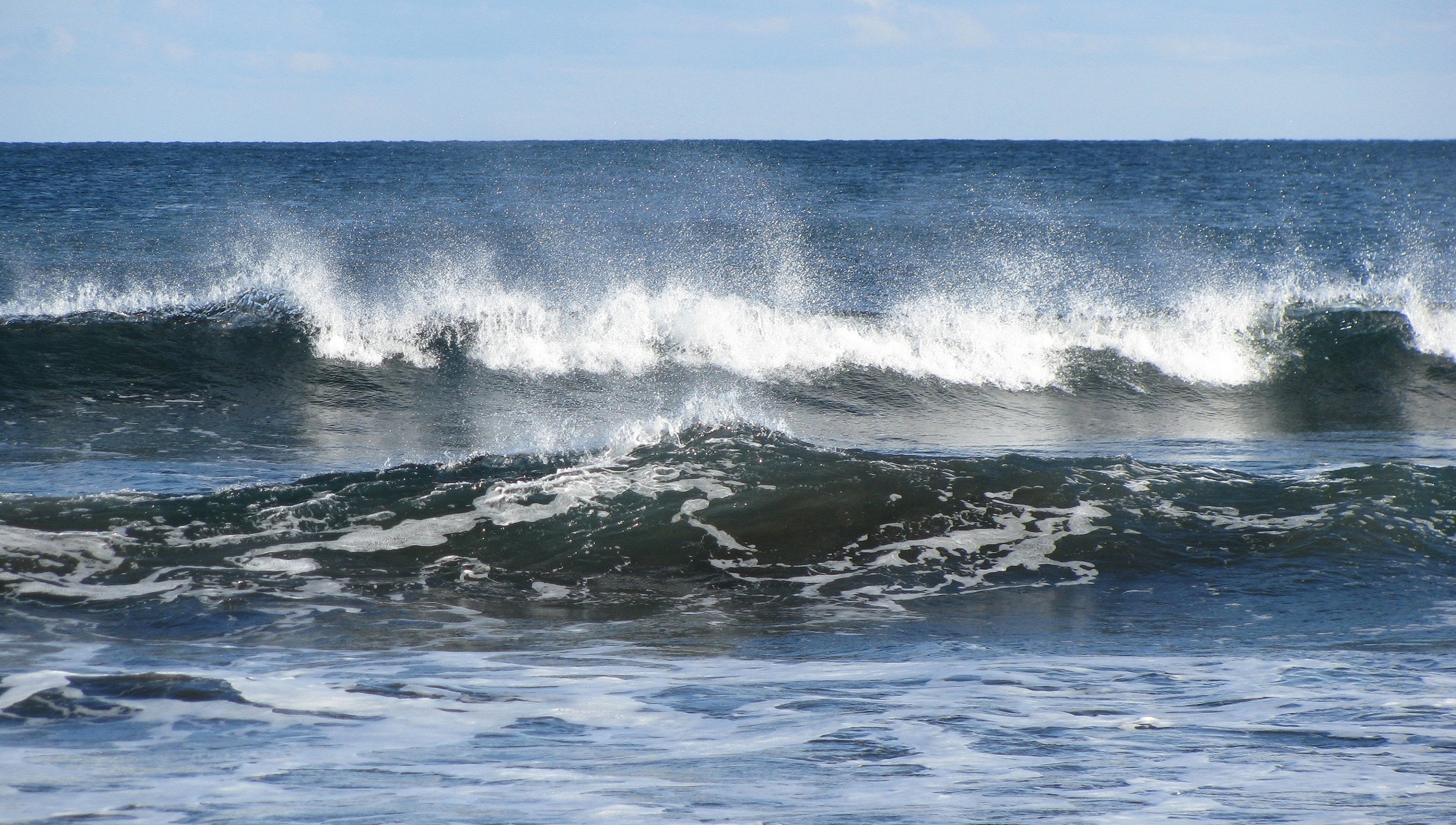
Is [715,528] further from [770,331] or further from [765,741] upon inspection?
[770,331]

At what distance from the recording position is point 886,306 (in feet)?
52.0

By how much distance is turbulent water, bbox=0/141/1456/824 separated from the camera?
308cm

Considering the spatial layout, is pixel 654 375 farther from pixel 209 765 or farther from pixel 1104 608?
pixel 209 765

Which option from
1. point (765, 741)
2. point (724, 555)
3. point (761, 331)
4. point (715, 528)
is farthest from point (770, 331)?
point (765, 741)

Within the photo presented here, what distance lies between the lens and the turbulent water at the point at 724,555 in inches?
121

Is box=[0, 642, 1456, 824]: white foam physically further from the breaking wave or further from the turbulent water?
the breaking wave

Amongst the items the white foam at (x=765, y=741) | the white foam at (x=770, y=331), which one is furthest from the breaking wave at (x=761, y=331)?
the white foam at (x=765, y=741)

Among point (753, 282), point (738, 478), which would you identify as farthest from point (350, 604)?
point (753, 282)

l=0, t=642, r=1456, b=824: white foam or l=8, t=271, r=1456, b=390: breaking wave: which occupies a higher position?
l=8, t=271, r=1456, b=390: breaking wave

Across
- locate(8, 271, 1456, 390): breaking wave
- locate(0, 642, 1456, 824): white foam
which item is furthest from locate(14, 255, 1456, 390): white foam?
locate(0, 642, 1456, 824): white foam

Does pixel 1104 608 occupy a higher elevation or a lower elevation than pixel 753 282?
lower

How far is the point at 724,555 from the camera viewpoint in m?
5.81

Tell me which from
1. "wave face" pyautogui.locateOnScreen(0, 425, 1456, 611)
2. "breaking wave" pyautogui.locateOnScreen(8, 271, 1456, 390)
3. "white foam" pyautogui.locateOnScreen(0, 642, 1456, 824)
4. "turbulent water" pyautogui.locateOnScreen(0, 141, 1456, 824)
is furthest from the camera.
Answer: "breaking wave" pyautogui.locateOnScreen(8, 271, 1456, 390)

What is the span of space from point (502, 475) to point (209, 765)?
3.80 metres
